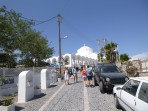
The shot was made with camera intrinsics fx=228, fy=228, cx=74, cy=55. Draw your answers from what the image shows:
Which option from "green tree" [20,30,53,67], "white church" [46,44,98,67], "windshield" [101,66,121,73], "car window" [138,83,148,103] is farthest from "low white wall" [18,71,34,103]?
"white church" [46,44,98,67]

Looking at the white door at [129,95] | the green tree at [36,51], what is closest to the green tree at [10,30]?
the green tree at [36,51]

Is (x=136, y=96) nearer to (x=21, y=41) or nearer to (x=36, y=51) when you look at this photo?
(x=21, y=41)

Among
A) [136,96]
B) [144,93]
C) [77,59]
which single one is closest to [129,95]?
[136,96]

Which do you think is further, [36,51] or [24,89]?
[36,51]

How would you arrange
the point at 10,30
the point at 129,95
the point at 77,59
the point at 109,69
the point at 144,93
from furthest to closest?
the point at 77,59, the point at 10,30, the point at 109,69, the point at 129,95, the point at 144,93

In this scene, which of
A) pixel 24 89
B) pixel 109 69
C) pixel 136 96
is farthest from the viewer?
pixel 109 69

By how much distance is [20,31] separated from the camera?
27953 mm

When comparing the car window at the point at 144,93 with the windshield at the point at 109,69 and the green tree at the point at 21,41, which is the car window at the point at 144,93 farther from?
the green tree at the point at 21,41

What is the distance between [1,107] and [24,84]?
352 centimetres

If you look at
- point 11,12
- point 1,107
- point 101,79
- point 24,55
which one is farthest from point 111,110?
point 24,55

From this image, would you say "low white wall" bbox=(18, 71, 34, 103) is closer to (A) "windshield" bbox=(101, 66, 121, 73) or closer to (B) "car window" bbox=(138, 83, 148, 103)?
(A) "windshield" bbox=(101, 66, 121, 73)

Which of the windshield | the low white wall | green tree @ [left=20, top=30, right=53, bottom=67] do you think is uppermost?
green tree @ [left=20, top=30, right=53, bottom=67]

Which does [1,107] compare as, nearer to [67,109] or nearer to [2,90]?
[67,109]

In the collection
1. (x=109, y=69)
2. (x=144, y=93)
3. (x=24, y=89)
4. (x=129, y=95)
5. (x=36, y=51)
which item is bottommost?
(x=24, y=89)
